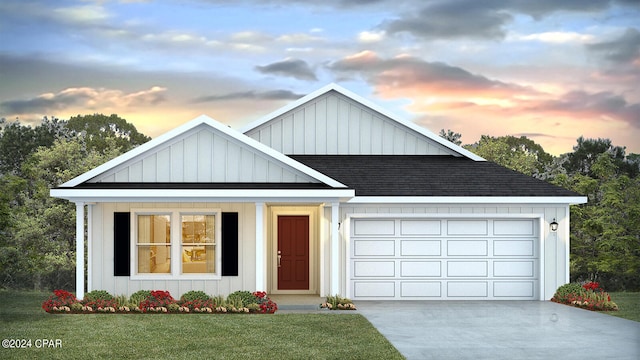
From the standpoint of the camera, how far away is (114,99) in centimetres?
3603

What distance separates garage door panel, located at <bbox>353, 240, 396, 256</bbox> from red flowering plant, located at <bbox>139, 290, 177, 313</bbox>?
4802 mm

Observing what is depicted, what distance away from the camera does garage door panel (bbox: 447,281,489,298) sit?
18703 mm

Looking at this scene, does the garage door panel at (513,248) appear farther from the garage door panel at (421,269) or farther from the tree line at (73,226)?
the tree line at (73,226)

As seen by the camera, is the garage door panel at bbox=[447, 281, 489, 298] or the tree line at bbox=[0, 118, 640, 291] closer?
the garage door panel at bbox=[447, 281, 489, 298]

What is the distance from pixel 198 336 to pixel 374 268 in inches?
265

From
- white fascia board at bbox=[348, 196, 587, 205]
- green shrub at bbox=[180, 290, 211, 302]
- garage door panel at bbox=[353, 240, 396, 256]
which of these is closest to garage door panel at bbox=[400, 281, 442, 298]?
garage door panel at bbox=[353, 240, 396, 256]

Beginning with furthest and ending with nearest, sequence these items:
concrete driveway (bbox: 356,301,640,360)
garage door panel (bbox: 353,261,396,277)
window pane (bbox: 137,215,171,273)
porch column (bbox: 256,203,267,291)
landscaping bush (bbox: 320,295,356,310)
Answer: garage door panel (bbox: 353,261,396,277), window pane (bbox: 137,215,171,273), porch column (bbox: 256,203,267,291), landscaping bush (bbox: 320,295,356,310), concrete driveway (bbox: 356,301,640,360)

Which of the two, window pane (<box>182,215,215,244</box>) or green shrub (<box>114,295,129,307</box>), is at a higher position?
window pane (<box>182,215,215,244</box>)

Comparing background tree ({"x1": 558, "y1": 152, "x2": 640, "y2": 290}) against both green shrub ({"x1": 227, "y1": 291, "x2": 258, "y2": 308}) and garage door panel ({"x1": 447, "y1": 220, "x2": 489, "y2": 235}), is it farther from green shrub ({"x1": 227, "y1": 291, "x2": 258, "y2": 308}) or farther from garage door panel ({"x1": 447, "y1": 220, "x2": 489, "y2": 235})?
green shrub ({"x1": 227, "y1": 291, "x2": 258, "y2": 308})

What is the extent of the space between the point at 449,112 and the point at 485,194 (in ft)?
46.6

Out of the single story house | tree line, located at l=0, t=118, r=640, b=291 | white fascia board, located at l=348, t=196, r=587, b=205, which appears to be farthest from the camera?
tree line, located at l=0, t=118, r=640, b=291

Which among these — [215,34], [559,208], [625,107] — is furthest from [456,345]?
[215,34]

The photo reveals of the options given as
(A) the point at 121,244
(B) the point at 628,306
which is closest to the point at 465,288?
(B) the point at 628,306

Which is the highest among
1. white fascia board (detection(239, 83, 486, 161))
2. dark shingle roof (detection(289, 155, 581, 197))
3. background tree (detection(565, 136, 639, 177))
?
white fascia board (detection(239, 83, 486, 161))
